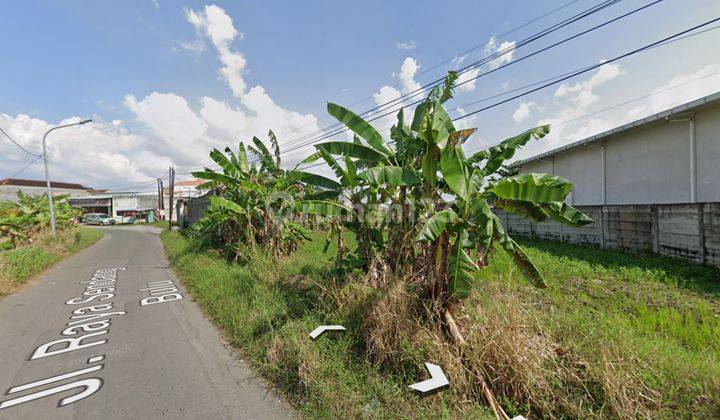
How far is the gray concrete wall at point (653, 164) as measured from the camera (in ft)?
26.4

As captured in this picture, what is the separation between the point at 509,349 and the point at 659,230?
24.3ft

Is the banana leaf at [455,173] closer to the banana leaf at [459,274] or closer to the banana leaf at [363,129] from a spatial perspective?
the banana leaf at [459,274]

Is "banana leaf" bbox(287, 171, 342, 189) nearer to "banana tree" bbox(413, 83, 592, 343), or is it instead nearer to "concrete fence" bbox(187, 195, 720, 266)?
"banana tree" bbox(413, 83, 592, 343)

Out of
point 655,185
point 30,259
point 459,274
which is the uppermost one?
point 655,185

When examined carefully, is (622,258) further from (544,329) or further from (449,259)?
(449,259)

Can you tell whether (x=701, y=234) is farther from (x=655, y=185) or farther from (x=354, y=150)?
(x=354, y=150)

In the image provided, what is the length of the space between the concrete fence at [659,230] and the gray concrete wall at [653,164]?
2462 millimetres

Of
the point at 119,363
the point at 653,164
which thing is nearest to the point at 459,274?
the point at 119,363

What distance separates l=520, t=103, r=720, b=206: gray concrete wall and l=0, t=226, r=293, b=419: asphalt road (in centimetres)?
1219

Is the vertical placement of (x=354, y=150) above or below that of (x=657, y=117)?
below

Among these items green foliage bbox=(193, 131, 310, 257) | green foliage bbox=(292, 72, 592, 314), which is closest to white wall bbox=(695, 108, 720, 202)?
green foliage bbox=(292, 72, 592, 314)

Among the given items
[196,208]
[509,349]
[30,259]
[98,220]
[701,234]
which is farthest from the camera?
[98,220]

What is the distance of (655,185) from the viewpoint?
9.41 m

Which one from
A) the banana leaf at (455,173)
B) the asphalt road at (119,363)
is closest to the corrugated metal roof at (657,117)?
the banana leaf at (455,173)
